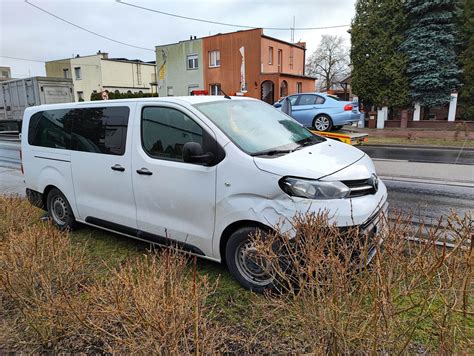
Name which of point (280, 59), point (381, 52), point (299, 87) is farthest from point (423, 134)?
point (280, 59)

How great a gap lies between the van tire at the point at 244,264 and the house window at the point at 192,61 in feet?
98.5

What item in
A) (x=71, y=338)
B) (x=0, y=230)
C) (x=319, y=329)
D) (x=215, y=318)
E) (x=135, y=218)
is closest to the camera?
(x=319, y=329)

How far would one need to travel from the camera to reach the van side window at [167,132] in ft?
12.0

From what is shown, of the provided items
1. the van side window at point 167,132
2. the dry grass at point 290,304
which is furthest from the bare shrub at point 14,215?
the van side window at point 167,132

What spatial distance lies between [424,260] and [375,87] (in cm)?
2305

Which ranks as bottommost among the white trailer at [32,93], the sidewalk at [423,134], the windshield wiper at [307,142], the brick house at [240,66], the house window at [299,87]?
the sidewalk at [423,134]

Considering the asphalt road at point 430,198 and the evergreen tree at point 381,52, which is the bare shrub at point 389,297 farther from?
the evergreen tree at point 381,52

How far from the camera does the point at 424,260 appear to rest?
194 centimetres

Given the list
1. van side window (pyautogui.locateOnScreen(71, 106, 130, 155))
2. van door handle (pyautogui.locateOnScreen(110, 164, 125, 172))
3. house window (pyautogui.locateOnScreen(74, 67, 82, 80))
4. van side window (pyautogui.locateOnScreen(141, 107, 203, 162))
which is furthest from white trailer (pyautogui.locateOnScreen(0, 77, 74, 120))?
house window (pyautogui.locateOnScreen(74, 67, 82, 80))

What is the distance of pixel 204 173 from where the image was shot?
3453 millimetres

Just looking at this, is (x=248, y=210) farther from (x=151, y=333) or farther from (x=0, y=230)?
(x=0, y=230)

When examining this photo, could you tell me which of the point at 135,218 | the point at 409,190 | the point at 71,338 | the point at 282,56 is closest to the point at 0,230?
the point at 135,218

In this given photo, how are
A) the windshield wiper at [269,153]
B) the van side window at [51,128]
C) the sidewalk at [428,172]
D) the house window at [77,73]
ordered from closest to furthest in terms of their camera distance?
the windshield wiper at [269,153] < the van side window at [51,128] < the sidewalk at [428,172] < the house window at [77,73]

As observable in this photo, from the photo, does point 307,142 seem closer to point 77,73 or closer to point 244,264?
point 244,264
